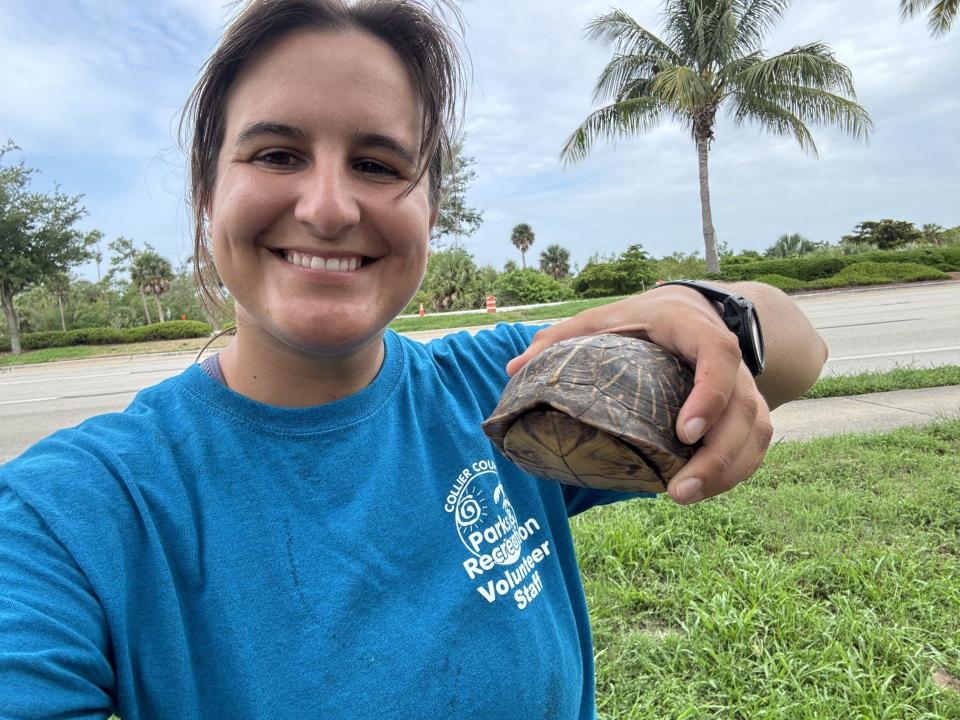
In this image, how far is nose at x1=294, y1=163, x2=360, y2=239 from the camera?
3.86 ft

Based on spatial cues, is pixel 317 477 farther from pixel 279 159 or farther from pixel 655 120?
pixel 655 120

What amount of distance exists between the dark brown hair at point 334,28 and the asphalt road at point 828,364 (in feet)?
21.5

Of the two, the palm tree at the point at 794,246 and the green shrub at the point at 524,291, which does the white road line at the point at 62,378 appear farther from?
the palm tree at the point at 794,246

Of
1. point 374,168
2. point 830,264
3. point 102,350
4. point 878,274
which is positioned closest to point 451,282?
point 102,350

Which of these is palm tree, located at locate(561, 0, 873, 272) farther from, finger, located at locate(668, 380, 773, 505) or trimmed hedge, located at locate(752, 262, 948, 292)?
finger, located at locate(668, 380, 773, 505)

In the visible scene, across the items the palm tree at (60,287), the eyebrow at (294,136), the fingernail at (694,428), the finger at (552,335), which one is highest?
the palm tree at (60,287)

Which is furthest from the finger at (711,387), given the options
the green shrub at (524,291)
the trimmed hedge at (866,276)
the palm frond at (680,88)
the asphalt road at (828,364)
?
the green shrub at (524,291)

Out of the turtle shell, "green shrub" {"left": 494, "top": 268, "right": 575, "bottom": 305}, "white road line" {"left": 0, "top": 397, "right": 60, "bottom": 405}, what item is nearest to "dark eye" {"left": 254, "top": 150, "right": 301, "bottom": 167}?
the turtle shell

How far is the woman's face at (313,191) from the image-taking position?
119 cm

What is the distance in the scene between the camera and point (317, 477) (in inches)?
44.9

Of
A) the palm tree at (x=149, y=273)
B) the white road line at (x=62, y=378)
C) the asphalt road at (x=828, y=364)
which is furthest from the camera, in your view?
the palm tree at (x=149, y=273)

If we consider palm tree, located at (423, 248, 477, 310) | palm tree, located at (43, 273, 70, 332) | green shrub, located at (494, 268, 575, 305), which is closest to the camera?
green shrub, located at (494, 268, 575, 305)

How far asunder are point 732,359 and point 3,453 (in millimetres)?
7742

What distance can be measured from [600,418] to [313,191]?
0.74m
